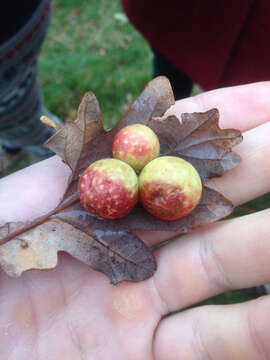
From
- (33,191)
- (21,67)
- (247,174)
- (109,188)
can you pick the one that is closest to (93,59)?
(21,67)

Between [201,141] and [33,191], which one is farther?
[33,191]

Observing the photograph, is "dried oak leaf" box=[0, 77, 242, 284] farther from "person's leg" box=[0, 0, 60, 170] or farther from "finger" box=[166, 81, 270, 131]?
"person's leg" box=[0, 0, 60, 170]

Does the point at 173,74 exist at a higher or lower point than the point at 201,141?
lower

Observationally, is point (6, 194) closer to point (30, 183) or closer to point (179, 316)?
point (30, 183)

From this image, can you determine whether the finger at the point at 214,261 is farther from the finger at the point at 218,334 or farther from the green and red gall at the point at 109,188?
the green and red gall at the point at 109,188

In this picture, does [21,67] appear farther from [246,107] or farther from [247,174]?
[247,174]

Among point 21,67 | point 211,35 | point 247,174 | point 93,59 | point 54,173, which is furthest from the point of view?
point 93,59
